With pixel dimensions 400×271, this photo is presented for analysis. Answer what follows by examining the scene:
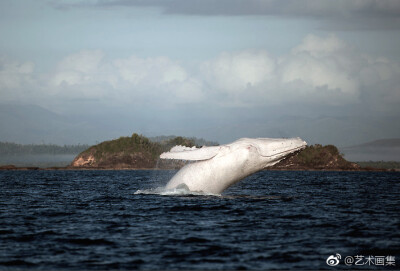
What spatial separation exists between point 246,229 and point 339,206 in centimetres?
1053

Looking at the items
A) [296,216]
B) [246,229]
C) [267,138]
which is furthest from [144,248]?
[267,138]

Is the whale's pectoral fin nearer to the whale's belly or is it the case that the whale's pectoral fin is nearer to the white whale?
the white whale

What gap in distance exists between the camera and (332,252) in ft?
54.5

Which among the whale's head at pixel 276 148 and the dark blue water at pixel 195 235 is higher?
the whale's head at pixel 276 148

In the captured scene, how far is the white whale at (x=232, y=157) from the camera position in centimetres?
2632

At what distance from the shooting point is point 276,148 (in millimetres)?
26438

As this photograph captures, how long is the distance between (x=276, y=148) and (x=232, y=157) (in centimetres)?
202

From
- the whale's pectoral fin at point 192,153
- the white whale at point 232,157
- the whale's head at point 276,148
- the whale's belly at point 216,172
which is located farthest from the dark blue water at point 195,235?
the whale's head at point 276,148

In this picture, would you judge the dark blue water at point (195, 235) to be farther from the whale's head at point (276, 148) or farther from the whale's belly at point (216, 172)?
the whale's head at point (276, 148)

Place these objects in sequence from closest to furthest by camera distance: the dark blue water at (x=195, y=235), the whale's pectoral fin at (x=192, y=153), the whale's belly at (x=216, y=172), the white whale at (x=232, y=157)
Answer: the dark blue water at (x=195, y=235) < the whale's pectoral fin at (x=192, y=153) < the white whale at (x=232, y=157) < the whale's belly at (x=216, y=172)

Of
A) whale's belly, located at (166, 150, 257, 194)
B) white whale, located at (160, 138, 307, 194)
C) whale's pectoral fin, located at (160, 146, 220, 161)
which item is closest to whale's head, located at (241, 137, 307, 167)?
white whale, located at (160, 138, 307, 194)

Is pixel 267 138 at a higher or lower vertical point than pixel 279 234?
higher

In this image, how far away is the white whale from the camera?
86.4 ft

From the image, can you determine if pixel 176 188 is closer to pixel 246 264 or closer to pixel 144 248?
pixel 144 248
